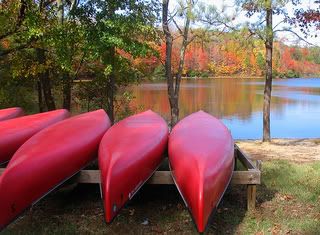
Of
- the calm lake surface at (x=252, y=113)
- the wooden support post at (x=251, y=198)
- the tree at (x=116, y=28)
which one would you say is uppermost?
the tree at (x=116, y=28)

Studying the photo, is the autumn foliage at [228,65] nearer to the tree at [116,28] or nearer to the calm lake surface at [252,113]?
the calm lake surface at [252,113]

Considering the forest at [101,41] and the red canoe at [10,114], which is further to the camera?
the forest at [101,41]

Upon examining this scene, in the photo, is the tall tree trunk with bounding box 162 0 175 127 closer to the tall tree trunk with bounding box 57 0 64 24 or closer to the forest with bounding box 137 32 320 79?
the forest with bounding box 137 32 320 79

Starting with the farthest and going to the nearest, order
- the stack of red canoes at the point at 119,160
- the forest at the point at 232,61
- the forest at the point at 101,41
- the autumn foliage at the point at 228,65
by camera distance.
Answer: the autumn foliage at the point at 228,65 → the forest at the point at 232,61 → the forest at the point at 101,41 → the stack of red canoes at the point at 119,160

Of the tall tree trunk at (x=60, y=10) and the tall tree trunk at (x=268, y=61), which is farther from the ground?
the tall tree trunk at (x=60, y=10)

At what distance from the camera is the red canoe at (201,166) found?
3.35 m

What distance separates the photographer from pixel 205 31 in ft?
36.5

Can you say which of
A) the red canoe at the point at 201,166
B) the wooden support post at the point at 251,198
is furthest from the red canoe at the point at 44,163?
the wooden support post at the point at 251,198

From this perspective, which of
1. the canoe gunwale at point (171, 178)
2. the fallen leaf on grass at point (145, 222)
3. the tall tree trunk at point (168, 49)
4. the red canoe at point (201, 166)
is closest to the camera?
the red canoe at point (201, 166)

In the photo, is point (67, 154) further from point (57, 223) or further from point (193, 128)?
point (193, 128)

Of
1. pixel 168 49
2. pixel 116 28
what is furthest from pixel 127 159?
pixel 168 49

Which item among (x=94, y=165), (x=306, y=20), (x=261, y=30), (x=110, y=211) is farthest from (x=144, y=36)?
(x=110, y=211)

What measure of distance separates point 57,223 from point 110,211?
805 millimetres

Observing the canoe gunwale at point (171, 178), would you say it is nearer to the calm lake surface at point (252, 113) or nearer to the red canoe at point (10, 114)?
the red canoe at point (10, 114)
